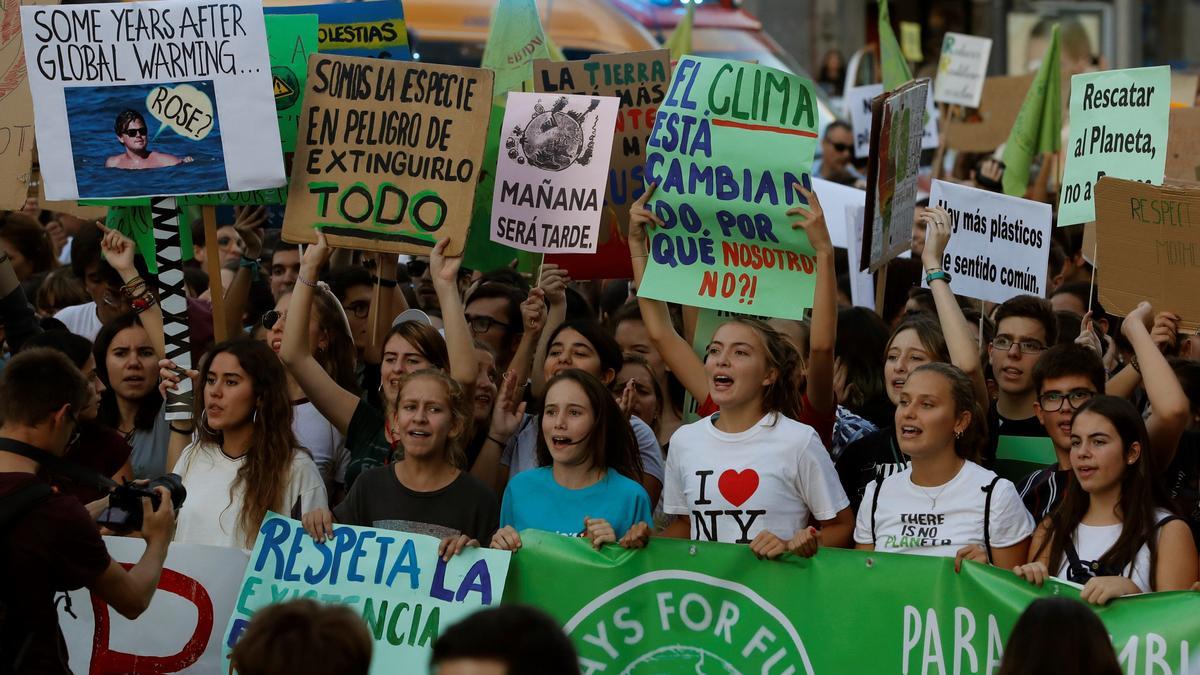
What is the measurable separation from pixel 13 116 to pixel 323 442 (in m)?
2.06

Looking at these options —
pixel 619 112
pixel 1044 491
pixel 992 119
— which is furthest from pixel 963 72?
pixel 1044 491

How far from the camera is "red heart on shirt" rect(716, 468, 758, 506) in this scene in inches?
214

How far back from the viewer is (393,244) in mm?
6609

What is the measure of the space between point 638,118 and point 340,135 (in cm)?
142

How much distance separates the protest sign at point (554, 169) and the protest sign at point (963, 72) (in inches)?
276

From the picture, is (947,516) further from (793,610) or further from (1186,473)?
(1186,473)

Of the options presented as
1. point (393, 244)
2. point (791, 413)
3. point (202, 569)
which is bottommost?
point (202, 569)

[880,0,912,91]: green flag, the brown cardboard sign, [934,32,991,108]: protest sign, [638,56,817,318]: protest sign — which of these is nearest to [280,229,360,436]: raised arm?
[638,56,817,318]: protest sign

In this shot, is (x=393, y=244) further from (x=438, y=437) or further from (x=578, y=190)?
(x=438, y=437)

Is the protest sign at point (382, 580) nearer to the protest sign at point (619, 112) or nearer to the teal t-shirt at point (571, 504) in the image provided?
the teal t-shirt at point (571, 504)

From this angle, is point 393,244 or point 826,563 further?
point 393,244

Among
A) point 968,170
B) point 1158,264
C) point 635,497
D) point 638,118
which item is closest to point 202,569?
point 635,497

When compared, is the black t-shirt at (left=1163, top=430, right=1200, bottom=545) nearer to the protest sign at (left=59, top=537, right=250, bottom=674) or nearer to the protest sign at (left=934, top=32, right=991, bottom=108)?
the protest sign at (left=59, top=537, right=250, bottom=674)

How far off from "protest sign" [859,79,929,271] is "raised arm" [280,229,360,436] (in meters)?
2.06
